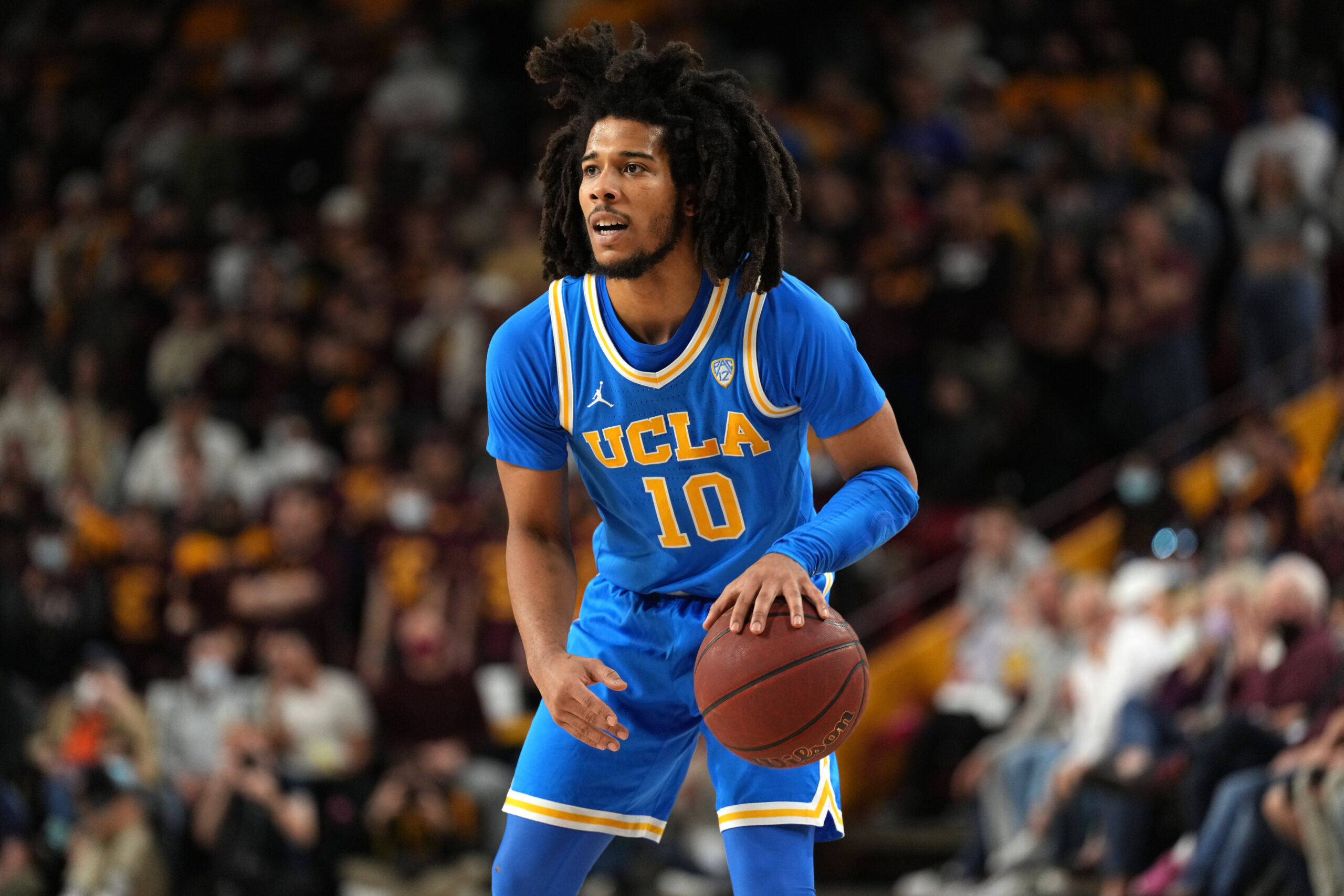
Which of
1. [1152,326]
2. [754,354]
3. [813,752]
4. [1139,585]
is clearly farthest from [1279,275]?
[813,752]

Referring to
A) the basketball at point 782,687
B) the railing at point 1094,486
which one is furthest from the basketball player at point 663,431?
the railing at point 1094,486

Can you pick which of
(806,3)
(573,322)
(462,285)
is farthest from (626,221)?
(806,3)

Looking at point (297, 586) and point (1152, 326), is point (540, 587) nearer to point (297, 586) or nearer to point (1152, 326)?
point (297, 586)

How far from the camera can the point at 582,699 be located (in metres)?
3.46

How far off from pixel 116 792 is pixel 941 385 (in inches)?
207

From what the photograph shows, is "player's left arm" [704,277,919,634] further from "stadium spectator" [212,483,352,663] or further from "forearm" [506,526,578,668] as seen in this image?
"stadium spectator" [212,483,352,663]

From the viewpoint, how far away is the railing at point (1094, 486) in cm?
980

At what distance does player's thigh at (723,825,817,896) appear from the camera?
3.65 metres

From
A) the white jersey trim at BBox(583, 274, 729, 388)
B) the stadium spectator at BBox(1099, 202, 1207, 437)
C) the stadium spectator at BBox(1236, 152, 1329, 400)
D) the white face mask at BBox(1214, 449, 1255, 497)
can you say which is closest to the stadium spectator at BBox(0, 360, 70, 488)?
the stadium spectator at BBox(1099, 202, 1207, 437)

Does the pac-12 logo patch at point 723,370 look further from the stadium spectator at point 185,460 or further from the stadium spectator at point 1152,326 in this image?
the stadium spectator at point 185,460

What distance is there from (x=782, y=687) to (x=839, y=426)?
64 centimetres

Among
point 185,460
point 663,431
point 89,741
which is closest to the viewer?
point 663,431

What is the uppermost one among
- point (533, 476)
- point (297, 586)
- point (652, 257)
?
point (652, 257)

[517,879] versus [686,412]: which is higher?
[686,412]
